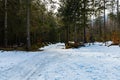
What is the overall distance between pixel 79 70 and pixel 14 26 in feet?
80.7

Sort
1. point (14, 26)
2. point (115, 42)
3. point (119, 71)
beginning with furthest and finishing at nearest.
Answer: point (115, 42)
point (14, 26)
point (119, 71)

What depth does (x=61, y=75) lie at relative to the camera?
11.4 m

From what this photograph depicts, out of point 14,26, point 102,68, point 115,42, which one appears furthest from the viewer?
point 115,42

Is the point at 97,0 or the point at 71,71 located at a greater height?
the point at 97,0

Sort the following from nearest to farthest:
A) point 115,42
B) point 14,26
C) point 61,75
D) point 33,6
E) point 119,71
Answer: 1. point 61,75
2. point 119,71
3. point 33,6
4. point 14,26
5. point 115,42

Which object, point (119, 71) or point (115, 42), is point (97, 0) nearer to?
point (115, 42)

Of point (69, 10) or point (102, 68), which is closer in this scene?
point (102, 68)

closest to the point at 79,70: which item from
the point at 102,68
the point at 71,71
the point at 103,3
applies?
the point at 71,71

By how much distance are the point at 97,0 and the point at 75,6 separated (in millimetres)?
10391

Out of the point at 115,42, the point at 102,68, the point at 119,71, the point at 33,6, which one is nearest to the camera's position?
the point at 119,71

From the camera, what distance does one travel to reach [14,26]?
35.9 metres

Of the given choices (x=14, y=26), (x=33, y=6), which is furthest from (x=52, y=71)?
(x=14, y=26)

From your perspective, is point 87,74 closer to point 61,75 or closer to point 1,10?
point 61,75

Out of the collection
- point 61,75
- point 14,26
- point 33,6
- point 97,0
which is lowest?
point 61,75
